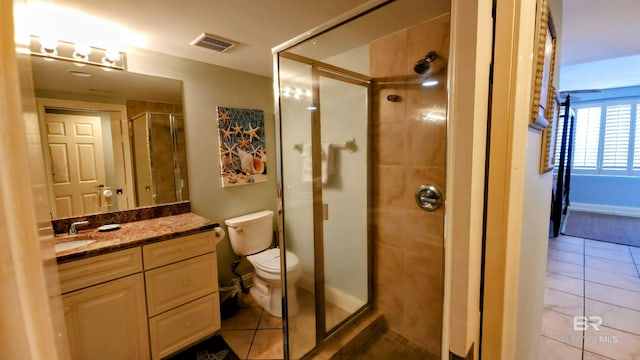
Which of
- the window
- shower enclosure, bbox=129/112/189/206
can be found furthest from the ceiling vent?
the window

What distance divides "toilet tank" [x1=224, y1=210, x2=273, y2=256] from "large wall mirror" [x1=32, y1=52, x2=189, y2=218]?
512mm

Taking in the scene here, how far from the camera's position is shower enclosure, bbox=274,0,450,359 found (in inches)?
61.6

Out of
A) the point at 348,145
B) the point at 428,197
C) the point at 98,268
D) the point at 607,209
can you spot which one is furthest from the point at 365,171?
the point at 607,209

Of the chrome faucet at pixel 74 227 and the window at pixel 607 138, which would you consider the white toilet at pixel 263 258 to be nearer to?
the chrome faucet at pixel 74 227

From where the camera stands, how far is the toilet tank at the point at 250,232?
2359 mm

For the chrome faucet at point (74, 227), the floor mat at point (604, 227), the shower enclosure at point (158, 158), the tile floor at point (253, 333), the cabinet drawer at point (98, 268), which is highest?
the shower enclosure at point (158, 158)

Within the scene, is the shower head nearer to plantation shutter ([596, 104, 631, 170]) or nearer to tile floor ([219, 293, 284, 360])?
tile floor ([219, 293, 284, 360])

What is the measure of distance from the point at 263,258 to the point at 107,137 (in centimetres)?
147

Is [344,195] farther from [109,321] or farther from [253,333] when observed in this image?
[109,321]

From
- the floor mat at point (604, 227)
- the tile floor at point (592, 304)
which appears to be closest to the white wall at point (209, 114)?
the tile floor at point (592, 304)

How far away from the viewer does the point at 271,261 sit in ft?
7.29

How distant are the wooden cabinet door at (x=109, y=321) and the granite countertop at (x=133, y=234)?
0.67 feet

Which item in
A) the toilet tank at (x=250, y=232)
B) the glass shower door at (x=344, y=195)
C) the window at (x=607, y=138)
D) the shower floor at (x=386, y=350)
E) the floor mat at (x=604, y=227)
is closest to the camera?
the shower floor at (x=386, y=350)

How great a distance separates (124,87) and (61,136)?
0.52 m
